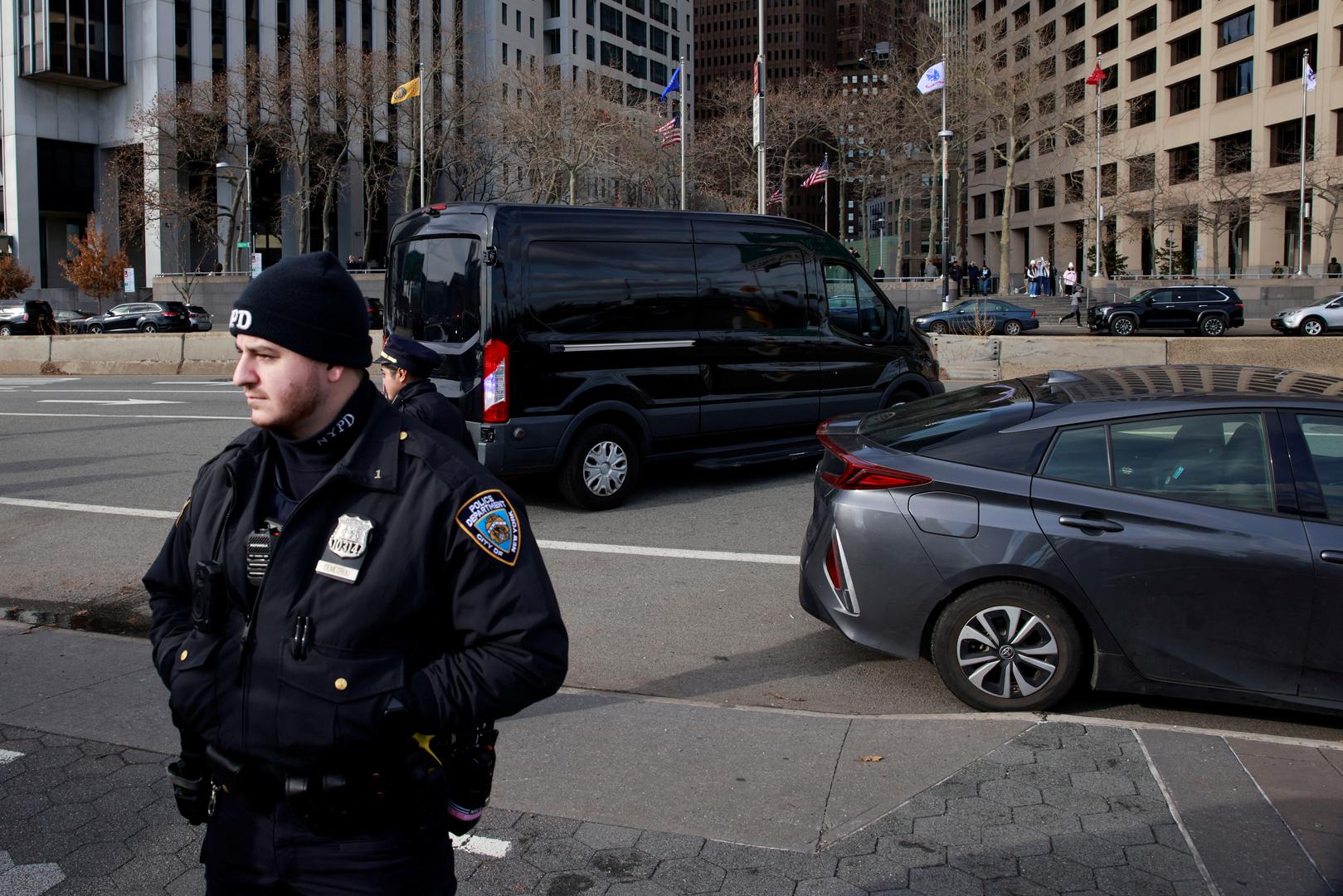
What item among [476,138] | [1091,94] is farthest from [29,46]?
[1091,94]

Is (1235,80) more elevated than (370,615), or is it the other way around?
(1235,80)

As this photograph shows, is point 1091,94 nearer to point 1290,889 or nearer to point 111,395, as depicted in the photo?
point 111,395

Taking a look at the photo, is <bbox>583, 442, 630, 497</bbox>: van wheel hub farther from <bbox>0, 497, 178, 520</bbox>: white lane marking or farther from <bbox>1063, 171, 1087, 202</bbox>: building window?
<bbox>1063, 171, 1087, 202</bbox>: building window

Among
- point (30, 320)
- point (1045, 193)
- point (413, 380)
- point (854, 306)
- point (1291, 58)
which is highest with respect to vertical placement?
point (1291, 58)

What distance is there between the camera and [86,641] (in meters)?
6.24

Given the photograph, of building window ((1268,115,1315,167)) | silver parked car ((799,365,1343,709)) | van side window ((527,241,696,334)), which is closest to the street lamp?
van side window ((527,241,696,334))

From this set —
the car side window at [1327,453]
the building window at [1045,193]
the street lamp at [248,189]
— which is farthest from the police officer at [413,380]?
the building window at [1045,193]

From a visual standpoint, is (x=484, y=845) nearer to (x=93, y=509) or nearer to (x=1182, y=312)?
(x=93, y=509)

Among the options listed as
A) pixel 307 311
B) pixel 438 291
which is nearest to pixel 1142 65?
pixel 438 291

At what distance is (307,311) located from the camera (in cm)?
221

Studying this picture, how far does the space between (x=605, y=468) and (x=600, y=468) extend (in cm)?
5

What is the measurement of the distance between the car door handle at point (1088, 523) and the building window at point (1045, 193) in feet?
271

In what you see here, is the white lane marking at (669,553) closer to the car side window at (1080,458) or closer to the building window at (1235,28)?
the car side window at (1080,458)

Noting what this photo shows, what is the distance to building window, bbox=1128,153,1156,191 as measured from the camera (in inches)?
2643
